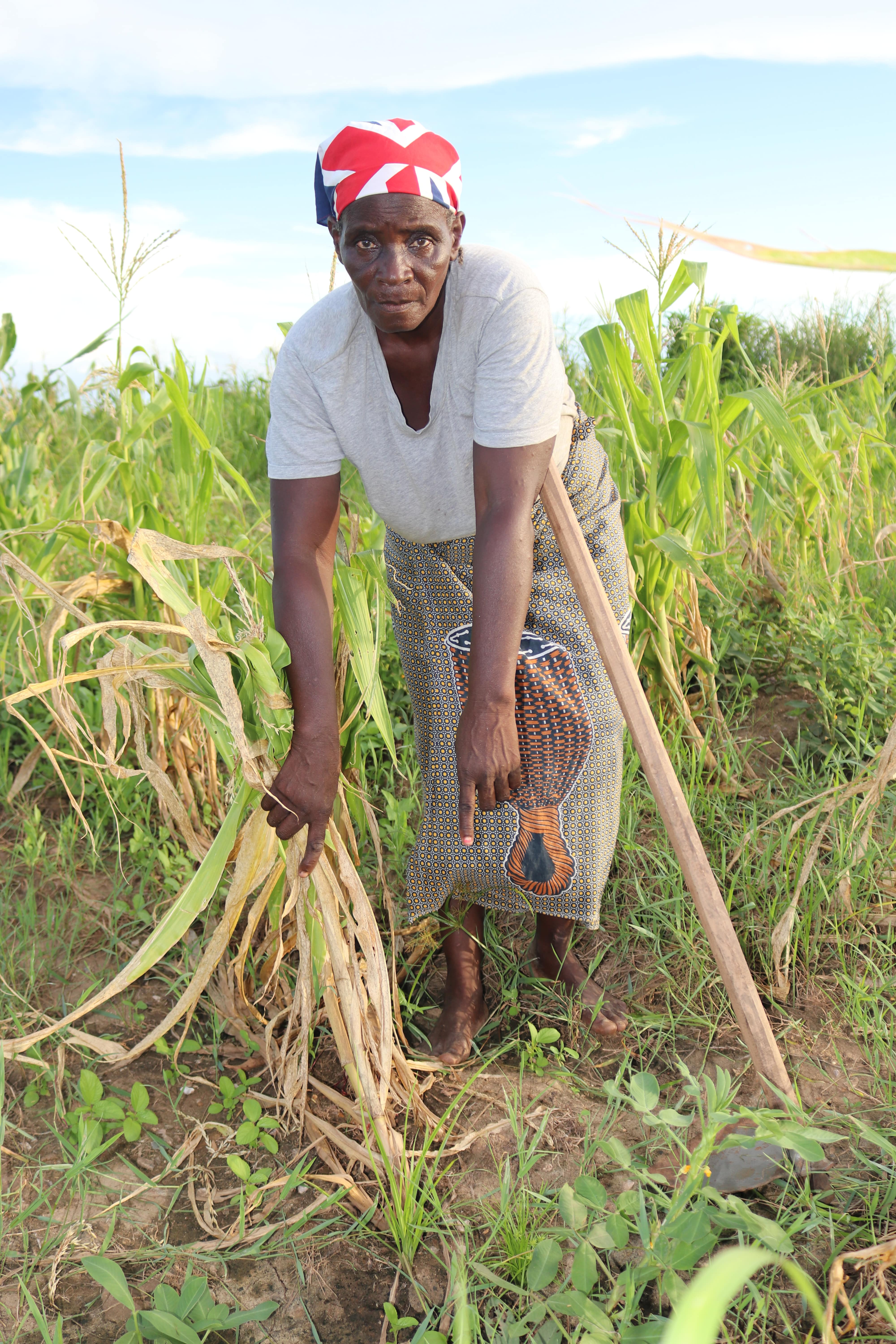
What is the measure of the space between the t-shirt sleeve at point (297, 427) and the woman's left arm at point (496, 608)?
274 mm

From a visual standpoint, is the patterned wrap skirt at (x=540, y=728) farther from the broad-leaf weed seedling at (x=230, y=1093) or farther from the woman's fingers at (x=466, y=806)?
the broad-leaf weed seedling at (x=230, y=1093)

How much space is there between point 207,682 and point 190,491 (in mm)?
809

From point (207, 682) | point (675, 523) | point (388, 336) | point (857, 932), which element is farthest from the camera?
point (675, 523)

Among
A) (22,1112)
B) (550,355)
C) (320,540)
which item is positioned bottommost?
(22,1112)

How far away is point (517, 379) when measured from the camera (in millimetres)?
1443

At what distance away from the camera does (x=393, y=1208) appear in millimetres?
1432

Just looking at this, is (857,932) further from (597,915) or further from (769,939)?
(597,915)

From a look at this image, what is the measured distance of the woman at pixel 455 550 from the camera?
1436 millimetres

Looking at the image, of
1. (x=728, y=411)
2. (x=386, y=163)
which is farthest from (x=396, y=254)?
(x=728, y=411)

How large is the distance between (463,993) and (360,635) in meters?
0.76

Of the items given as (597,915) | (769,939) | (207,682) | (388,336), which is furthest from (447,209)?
(769,939)

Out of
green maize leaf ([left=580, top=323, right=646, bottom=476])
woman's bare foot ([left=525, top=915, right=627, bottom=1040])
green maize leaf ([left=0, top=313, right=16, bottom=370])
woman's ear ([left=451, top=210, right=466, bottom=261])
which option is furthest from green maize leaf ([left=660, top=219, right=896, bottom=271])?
green maize leaf ([left=0, top=313, right=16, bottom=370])

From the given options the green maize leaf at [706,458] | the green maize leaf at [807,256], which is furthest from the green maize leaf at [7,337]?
the green maize leaf at [807,256]

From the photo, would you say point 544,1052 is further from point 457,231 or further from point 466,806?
point 457,231
